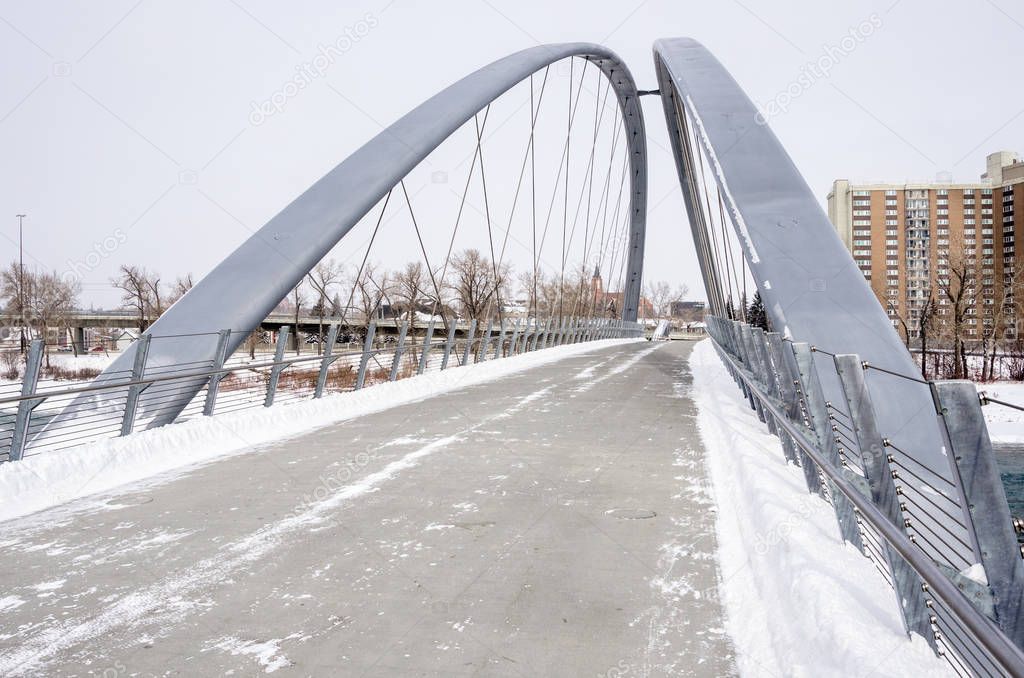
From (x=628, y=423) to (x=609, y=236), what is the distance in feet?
128

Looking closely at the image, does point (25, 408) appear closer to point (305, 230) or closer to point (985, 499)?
point (305, 230)

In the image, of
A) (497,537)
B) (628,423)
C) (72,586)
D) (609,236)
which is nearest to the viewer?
(72,586)

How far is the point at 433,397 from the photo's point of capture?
14.8 meters

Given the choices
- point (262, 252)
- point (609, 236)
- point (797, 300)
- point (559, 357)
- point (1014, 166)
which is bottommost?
point (559, 357)

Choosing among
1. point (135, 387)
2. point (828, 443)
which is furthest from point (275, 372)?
point (828, 443)

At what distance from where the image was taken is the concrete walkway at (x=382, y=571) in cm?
355

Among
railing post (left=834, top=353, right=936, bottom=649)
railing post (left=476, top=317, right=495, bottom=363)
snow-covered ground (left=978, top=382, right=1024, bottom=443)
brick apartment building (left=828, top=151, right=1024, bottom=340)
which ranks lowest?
snow-covered ground (left=978, top=382, right=1024, bottom=443)

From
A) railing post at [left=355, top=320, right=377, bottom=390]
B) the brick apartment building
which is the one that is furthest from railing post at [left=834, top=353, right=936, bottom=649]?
the brick apartment building

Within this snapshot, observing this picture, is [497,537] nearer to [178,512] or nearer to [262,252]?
[178,512]

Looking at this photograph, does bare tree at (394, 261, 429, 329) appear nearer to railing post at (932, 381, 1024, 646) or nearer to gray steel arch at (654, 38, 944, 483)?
gray steel arch at (654, 38, 944, 483)

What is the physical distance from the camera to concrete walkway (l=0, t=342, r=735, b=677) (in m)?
3.55

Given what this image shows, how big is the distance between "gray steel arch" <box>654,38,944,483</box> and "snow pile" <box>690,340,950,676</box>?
8.17ft

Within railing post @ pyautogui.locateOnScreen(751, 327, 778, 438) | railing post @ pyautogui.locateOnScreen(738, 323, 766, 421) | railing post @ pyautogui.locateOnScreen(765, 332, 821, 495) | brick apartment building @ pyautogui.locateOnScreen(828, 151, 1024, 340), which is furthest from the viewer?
brick apartment building @ pyautogui.locateOnScreen(828, 151, 1024, 340)

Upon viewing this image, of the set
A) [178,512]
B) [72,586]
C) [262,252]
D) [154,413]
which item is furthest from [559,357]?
[72,586]
